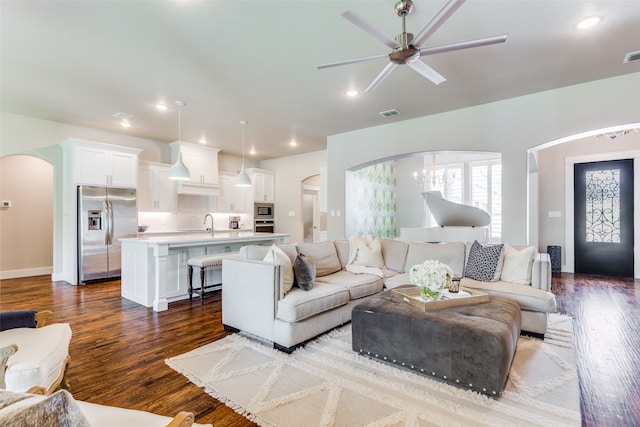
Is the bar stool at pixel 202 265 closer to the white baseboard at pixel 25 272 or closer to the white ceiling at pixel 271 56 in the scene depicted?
the white ceiling at pixel 271 56

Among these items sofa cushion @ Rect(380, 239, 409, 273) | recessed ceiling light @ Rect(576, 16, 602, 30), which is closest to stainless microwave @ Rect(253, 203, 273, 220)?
sofa cushion @ Rect(380, 239, 409, 273)

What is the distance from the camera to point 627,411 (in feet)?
5.89

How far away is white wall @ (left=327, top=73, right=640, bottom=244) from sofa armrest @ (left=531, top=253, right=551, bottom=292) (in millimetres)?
1116

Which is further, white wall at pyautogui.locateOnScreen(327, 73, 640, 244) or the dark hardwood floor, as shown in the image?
white wall at pyautogui.locateOnScreen(327, 73, 640, 244)

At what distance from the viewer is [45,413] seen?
1.89 ft

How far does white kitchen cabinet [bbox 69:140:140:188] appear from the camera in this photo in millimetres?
5121

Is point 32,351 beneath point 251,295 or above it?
above

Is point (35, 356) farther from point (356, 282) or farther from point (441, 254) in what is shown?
point (441, 254)

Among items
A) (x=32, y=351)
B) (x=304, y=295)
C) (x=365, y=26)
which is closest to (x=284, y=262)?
(x=304, y=295)

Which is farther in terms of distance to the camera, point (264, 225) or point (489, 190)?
point (264, 225)

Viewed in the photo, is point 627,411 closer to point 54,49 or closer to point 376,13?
point 376,13

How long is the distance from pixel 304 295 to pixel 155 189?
500 cm

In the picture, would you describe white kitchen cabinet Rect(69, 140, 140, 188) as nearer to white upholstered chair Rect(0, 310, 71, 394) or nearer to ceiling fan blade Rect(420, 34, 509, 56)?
white upholstered chair Rect(0, 310, 71, 394)

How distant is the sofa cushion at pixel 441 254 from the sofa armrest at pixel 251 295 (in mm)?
2037
